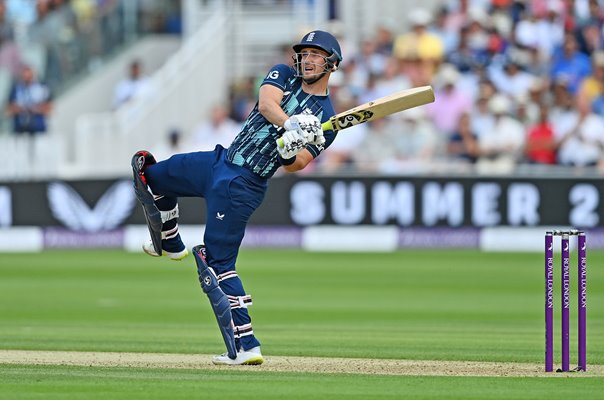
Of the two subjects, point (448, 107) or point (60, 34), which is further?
point (60, 34)

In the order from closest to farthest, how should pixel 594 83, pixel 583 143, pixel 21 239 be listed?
pixel 583 143, pixel 594 83, pixel 21 239

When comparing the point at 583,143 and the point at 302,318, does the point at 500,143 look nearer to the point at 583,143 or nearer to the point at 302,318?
the point at 583,143

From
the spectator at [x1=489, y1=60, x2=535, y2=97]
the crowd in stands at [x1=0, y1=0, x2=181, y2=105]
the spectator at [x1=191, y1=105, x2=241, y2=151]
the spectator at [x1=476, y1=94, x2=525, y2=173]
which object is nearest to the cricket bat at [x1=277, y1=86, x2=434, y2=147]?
the spectator at [x1=476, y1=94, x2=525, y2=173]

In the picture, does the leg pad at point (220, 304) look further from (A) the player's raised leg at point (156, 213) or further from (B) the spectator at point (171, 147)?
(B) the spectator at point (171, 147)

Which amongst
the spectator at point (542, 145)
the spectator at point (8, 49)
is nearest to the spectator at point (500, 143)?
the spectator at point (542, 145)

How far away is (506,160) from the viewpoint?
1684cm

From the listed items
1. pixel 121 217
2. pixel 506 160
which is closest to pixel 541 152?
pixel 506 160

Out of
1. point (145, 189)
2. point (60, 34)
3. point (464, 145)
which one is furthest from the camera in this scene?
point (60, 34)

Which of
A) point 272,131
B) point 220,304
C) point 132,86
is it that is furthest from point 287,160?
point 132,86

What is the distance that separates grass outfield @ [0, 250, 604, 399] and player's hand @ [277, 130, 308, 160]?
47.4 inches

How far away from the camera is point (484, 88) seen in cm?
1753

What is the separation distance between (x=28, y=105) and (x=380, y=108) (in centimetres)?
1221

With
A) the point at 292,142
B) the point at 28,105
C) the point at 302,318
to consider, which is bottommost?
the point at 302,318

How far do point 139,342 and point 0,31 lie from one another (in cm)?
1239
